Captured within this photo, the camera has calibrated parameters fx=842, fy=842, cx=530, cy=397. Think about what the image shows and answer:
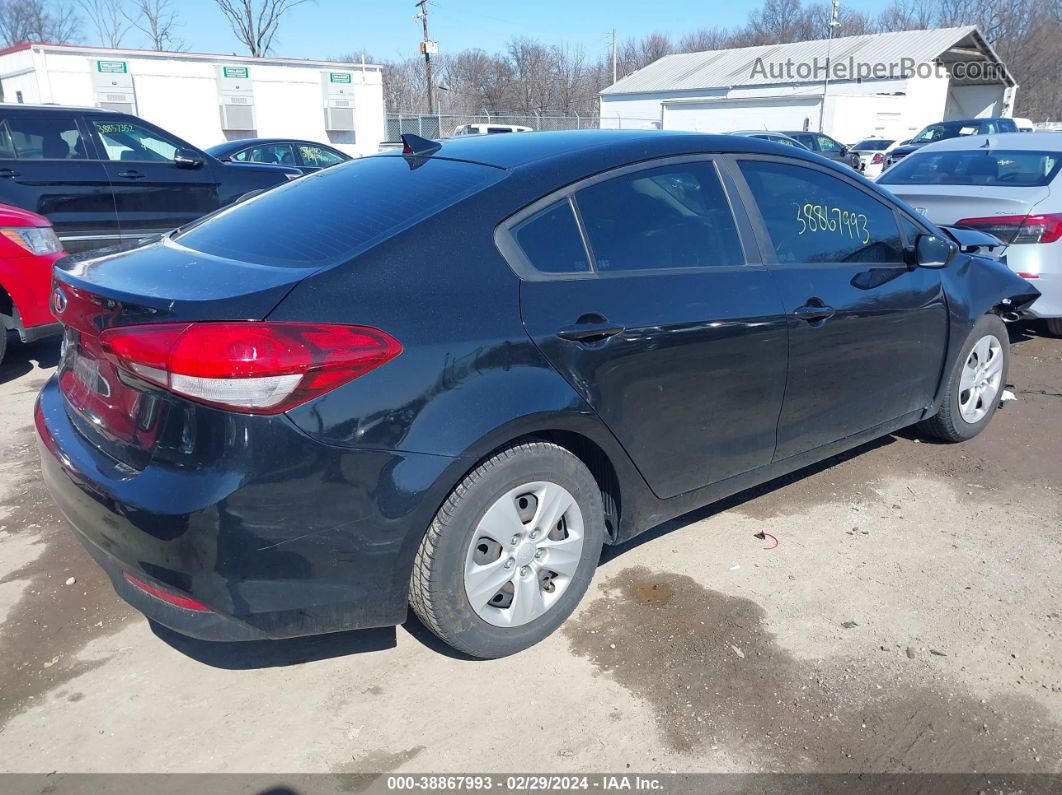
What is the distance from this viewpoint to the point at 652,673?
9.42ft

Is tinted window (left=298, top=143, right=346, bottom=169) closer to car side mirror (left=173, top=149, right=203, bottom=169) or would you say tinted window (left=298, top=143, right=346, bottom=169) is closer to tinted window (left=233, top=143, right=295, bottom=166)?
tinted window (left=233, top=143, right=295, bottom=166)

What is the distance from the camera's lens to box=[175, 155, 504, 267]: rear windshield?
2682 mm

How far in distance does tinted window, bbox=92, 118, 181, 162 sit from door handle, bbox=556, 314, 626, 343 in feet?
22.5

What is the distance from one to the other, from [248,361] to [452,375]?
0.58 meters

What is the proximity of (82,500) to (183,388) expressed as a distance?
0.62m

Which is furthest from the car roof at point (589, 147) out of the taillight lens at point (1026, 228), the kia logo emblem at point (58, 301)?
the taillight lens at point (1026, 228)

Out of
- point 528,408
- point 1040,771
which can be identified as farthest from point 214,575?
point 1040,771

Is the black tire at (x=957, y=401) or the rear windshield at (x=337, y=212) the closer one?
the rear windshield at (x=337, y=212)

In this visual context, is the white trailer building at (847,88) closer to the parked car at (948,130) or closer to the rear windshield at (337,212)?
the parked car at (948,130)

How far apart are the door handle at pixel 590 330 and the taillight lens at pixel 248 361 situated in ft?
2.37

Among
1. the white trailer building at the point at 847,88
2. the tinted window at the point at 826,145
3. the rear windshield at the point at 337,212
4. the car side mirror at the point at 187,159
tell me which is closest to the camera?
the rear windshield at the point at 337,212

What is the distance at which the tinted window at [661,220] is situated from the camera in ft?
9.86

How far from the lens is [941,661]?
2922 mm

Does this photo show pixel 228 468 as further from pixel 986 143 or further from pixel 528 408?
pixel 986 143
